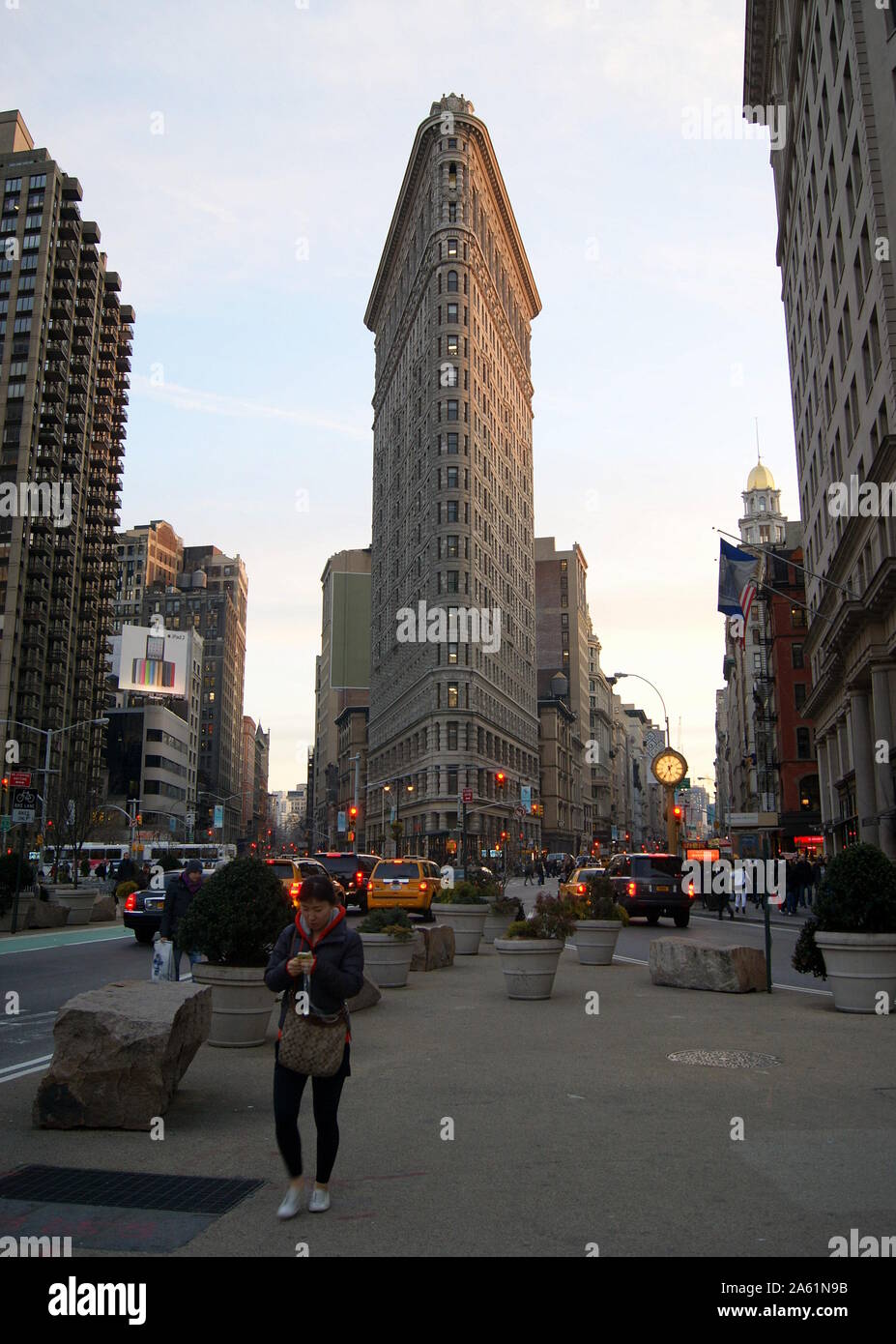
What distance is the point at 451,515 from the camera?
88188mm

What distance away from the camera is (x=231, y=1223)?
17.1ft

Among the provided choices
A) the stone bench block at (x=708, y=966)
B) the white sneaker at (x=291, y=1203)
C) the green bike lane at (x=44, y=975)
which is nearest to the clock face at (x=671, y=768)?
the stone bench block at (x=708, y=966)

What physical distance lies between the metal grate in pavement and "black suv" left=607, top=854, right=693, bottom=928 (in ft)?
79.7

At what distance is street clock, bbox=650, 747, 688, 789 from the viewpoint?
30.3 meters

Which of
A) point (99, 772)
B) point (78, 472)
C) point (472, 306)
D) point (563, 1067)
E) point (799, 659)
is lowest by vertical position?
point (563, 1067)

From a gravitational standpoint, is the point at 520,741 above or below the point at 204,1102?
above

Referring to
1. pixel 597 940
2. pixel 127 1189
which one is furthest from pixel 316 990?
pixel 597 940

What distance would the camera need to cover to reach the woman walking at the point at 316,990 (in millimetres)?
5398

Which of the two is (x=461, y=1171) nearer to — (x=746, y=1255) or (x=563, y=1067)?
(x=746, y=1255)

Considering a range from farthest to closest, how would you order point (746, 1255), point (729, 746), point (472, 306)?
point (729, 746) < point (472, 306) < point (746, 1255)

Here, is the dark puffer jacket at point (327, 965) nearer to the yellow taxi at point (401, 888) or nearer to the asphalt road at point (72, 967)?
the asphalt road at point (72, 967)

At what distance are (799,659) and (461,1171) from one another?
81769 millimetres

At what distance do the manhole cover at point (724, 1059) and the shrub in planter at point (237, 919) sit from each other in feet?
13.2

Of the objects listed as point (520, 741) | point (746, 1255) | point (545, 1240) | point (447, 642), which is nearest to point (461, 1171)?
point (545, 1240)
